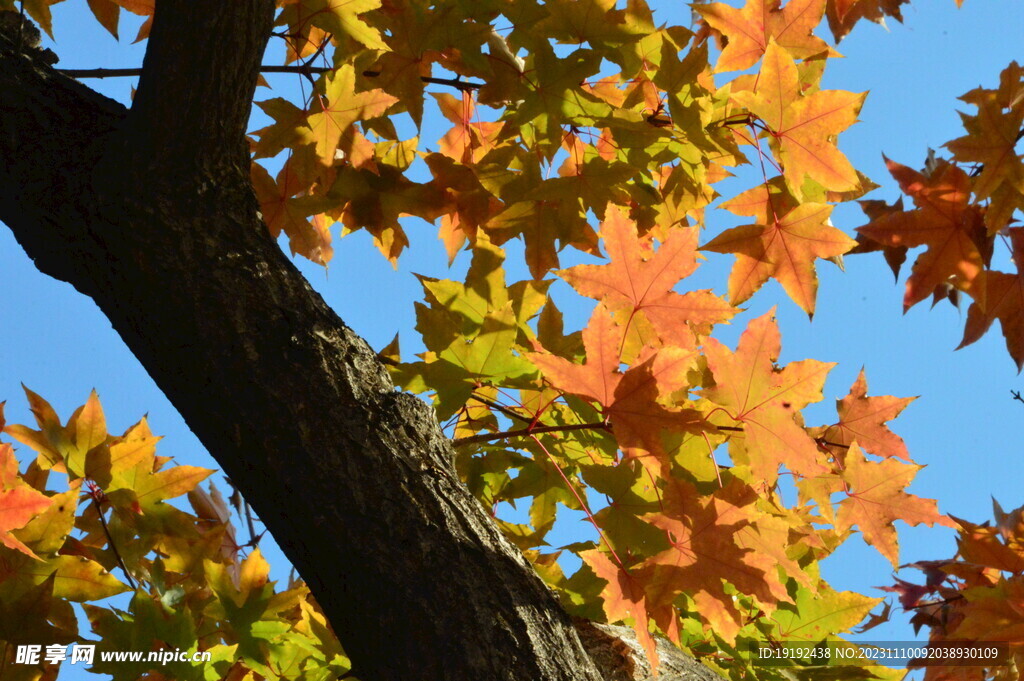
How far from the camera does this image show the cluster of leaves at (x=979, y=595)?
5.80 feet

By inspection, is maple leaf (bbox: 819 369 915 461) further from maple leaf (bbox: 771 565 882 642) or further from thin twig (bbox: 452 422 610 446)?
thin twig (bbox: 452 422 610 446)

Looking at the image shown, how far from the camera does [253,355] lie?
107 centimetres

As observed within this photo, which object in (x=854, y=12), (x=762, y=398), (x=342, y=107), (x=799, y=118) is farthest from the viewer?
(x=854, y=12)

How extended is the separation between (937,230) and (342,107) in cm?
151

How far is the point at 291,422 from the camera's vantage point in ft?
3.39

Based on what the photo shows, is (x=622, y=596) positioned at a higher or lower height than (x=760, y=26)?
lower

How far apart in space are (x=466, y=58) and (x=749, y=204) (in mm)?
716

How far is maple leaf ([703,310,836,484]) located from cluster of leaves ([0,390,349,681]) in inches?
37.2

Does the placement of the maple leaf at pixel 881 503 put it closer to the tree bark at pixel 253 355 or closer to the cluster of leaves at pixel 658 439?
the cluster of leaves at pixel 658 439

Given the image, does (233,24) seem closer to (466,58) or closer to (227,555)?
(466,58)

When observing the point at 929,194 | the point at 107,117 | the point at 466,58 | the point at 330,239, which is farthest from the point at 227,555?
the point at 929,194

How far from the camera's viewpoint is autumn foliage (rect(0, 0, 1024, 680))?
1181 millimetres

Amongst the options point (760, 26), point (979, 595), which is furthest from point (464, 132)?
point (979, 595)

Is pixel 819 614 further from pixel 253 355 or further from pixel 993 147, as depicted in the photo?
pixel 253 355
